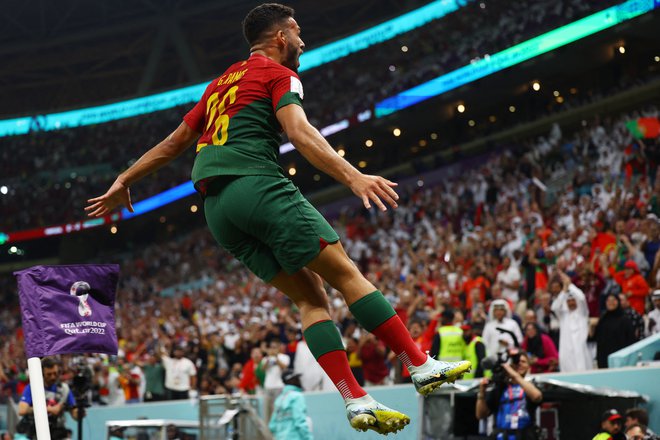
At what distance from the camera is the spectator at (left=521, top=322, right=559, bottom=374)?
1020 cm

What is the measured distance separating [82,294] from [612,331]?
6.74 metres

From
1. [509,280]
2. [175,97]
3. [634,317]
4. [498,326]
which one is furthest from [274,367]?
[175,97]

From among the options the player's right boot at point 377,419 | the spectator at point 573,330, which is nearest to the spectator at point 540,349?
the spectator at point 573,330

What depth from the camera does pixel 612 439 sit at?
7199 mm

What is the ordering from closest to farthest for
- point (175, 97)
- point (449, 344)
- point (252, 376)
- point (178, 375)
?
point (449, 344), point (252, 376), point (178, 375), point (175, 97)

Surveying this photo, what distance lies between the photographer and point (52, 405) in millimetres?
7918

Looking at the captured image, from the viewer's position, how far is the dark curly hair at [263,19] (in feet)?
13.4

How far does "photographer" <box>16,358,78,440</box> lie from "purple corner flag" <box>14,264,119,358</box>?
3.02 meters

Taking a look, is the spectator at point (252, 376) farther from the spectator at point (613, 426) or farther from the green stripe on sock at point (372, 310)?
the green stripe on sock at point (372, 310)

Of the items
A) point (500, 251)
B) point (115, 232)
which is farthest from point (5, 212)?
point (500, 251)

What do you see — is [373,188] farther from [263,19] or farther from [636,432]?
[636,432]

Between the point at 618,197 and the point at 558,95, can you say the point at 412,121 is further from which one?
the point at 618,197

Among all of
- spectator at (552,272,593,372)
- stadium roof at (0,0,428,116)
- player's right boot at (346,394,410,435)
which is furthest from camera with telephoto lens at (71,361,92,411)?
stadium roof at (0,0,428,116)

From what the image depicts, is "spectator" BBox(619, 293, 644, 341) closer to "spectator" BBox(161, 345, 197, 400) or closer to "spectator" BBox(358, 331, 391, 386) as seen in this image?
"spectator" BBox(358, 331, 391, 386)
